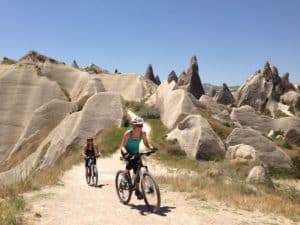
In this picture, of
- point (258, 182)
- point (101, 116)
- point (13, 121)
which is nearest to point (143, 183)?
point (258, 182)

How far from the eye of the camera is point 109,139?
3050 cm

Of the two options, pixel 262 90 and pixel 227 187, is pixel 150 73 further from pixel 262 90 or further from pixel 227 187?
pixel 227 187

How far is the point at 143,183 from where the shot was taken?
1158 centimetres

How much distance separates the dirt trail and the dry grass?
53 cm

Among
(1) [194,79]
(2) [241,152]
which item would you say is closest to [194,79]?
(1) [194,79]

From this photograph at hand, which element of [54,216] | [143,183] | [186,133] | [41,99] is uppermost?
[41,99]

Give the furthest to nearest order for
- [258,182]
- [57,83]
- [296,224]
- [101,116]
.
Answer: [57,83], [101,116], [258,182], [296,224]

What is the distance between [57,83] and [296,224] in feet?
187

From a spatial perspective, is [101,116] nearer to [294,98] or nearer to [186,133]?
[186,133]

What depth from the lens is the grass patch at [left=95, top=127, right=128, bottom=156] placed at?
2867 centimetres

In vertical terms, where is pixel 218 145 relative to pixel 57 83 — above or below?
below

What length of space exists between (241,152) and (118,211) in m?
16.1

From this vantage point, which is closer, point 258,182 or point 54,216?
point 54,216

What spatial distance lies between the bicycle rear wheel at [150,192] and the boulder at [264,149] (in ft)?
58.4
